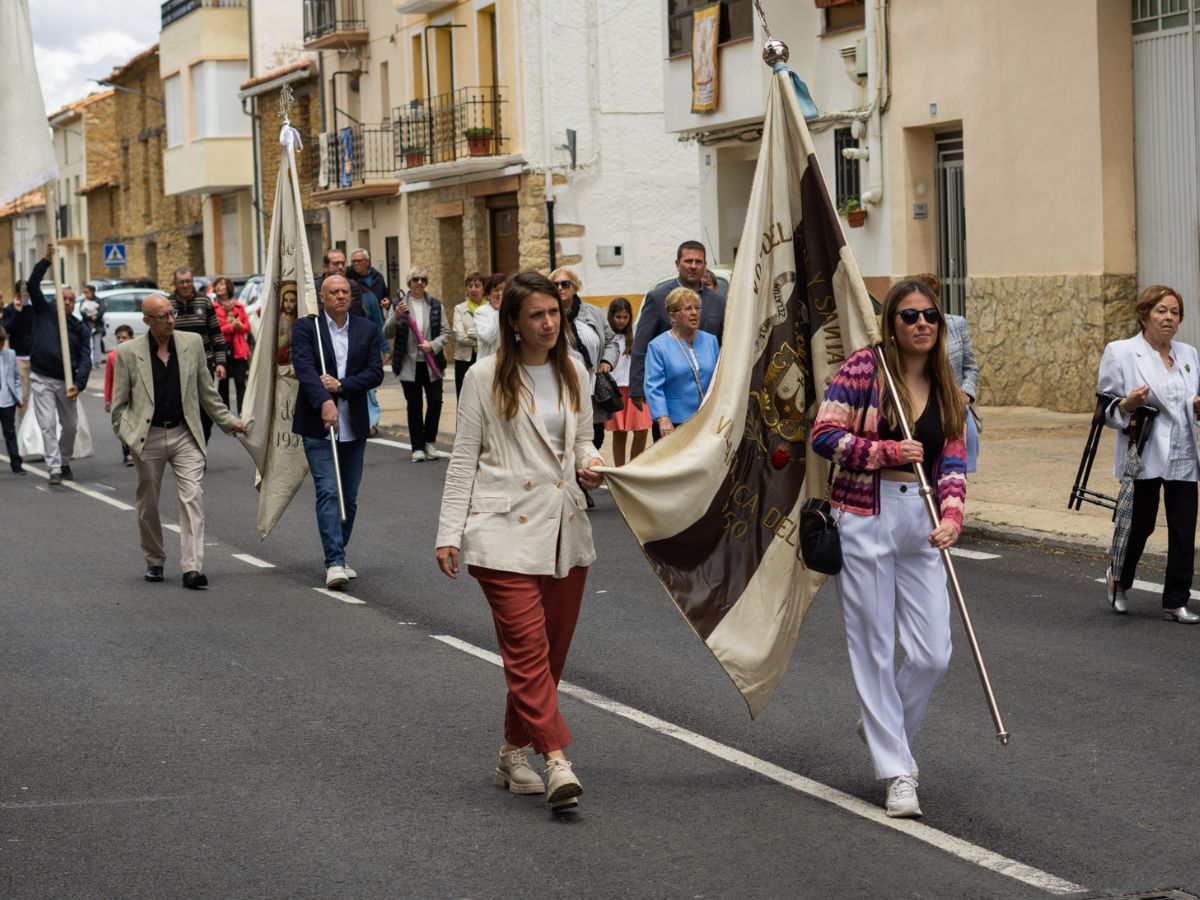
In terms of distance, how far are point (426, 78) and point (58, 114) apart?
43423 mm

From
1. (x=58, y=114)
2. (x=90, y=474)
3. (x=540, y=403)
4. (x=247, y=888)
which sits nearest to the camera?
(x=247, y=888)

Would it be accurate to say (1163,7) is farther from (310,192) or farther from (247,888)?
(310,192)

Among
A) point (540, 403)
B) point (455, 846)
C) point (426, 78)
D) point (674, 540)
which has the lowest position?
point (455, 846)

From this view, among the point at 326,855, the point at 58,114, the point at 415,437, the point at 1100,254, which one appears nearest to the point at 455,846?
the point at 326,855

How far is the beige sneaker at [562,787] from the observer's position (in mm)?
6172

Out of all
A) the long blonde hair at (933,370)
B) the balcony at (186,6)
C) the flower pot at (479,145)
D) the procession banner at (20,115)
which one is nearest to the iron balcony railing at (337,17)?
the flower pot at (479,145)

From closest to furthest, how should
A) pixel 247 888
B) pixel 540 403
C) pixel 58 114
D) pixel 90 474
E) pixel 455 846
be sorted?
pixel 247 888
pixel 455 846
pixel 540 403
pixel 90 474
pixel 58 114

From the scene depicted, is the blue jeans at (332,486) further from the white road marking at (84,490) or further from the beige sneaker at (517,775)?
the beige sneaker at (517,775)

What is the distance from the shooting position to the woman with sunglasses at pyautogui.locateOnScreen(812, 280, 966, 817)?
20.4 ft

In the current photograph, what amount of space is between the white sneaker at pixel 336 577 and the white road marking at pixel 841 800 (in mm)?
3228

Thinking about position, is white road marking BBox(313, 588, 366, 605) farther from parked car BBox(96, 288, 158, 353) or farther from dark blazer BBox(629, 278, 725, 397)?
parked car BBox(96, 288, 158, 353)

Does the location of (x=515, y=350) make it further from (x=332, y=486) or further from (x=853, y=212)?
(x=853, y=212)

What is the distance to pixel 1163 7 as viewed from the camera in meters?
19.2

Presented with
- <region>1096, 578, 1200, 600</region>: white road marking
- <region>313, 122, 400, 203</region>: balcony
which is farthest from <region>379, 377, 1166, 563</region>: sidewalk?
<region>313, 122, 400, 203</region>: balcony
